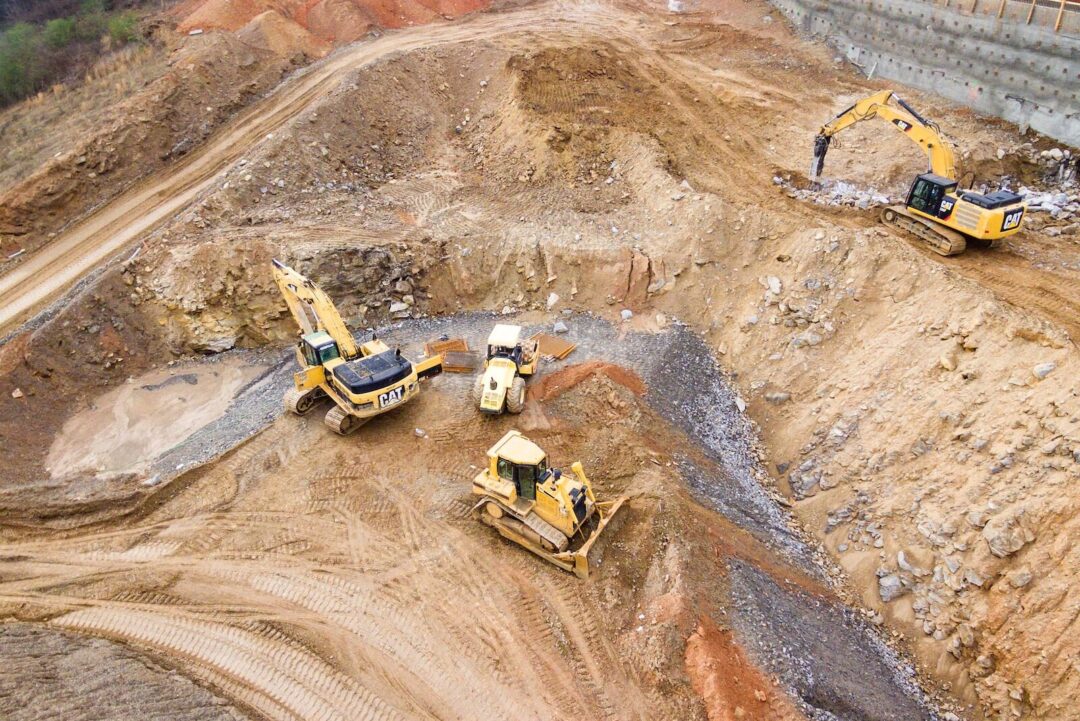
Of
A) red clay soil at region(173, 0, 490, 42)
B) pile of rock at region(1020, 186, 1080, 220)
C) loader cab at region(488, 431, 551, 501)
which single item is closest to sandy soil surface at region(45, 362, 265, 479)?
loader cab at region(488, 431, 551, 501)

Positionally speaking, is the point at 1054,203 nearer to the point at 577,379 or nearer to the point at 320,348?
the point at 577,379

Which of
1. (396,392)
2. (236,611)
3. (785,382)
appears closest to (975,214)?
(785,382)

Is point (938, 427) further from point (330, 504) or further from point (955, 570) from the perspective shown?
point (330, 504)

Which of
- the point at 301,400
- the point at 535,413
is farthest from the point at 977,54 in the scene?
the point at 301,400

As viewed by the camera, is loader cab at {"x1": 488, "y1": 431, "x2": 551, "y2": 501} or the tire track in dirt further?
loader cab at {"x1": 488, "y1": 431, "x2": 551, "y2": 501}

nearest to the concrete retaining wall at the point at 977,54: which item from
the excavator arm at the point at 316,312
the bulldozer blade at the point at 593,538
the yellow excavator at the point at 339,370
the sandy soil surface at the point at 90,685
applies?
the bulldozer blade at the point at 593,538

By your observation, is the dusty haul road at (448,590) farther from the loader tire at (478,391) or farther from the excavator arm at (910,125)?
the excavator arm at (910,125)

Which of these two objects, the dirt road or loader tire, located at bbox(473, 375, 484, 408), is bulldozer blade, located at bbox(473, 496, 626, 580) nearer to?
loader tire, located at bbox(473, 375, 484, 408)
